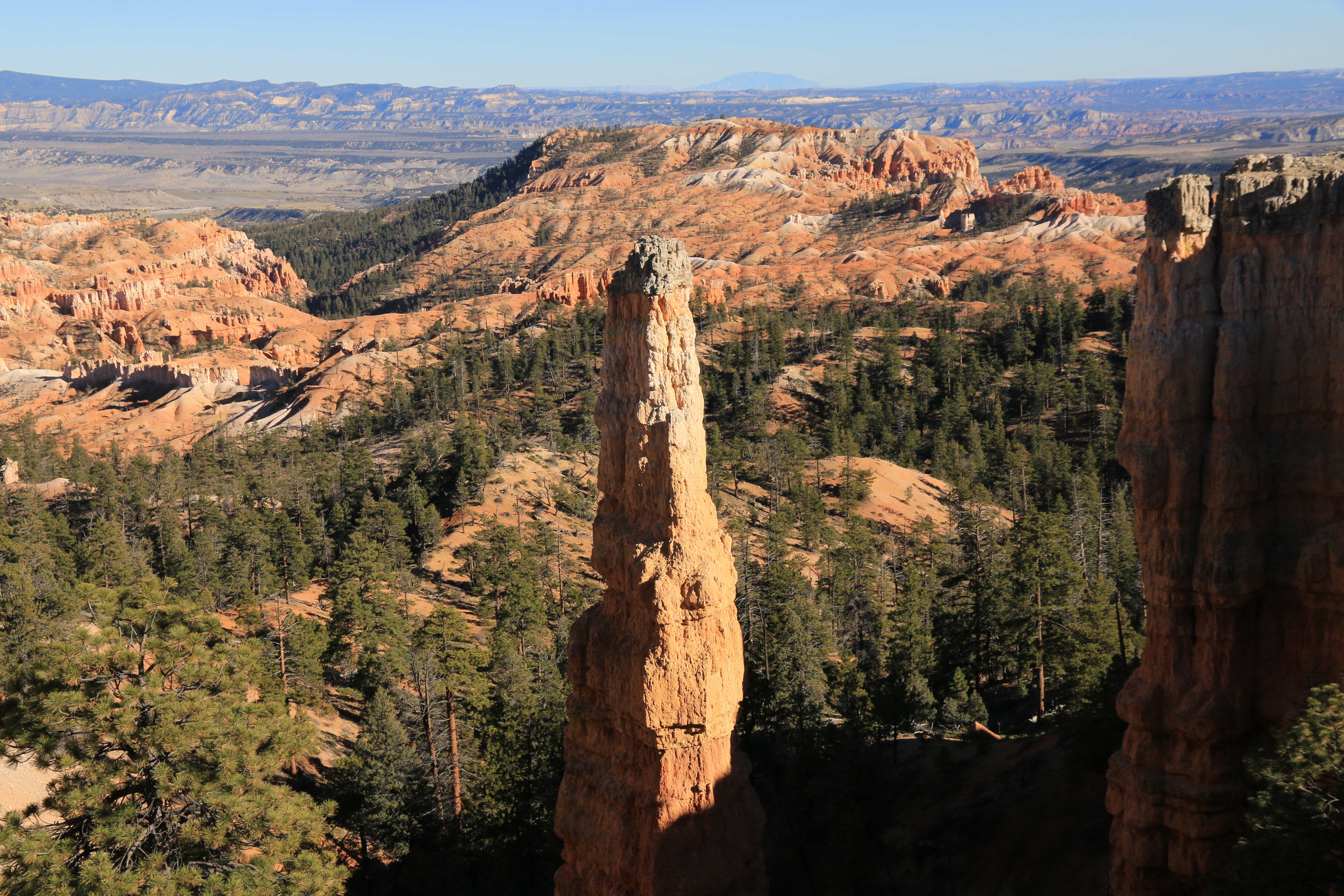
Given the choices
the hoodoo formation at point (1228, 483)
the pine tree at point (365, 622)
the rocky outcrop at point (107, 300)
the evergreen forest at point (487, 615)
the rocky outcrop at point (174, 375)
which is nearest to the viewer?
the hoodoo formation at point (1228, 483)

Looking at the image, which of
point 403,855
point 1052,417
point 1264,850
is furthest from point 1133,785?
point 1052,417

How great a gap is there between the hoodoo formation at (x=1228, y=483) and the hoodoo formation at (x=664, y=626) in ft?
28.5

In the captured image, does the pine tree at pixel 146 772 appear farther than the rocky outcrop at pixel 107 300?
No

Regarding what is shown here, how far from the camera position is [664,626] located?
71.3 ft

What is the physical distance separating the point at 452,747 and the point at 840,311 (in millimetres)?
108887

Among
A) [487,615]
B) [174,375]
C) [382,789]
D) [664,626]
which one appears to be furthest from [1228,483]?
[174,375]

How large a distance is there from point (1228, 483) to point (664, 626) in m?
11.7

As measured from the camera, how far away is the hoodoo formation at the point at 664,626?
71.2 ft

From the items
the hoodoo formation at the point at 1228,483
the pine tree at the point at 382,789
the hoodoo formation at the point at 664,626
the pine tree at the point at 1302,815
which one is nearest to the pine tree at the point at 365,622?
the pine tree at the point at 382,789

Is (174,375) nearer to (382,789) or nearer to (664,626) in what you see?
(382,789)

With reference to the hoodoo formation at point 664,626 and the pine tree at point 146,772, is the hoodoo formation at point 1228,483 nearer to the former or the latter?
the hoodoo formation at point 664,626

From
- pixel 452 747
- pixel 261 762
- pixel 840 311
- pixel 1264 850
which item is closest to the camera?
pixel 1264 850

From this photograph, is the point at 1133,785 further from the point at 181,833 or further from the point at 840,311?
the point at 840,311

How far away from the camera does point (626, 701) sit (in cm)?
2250
